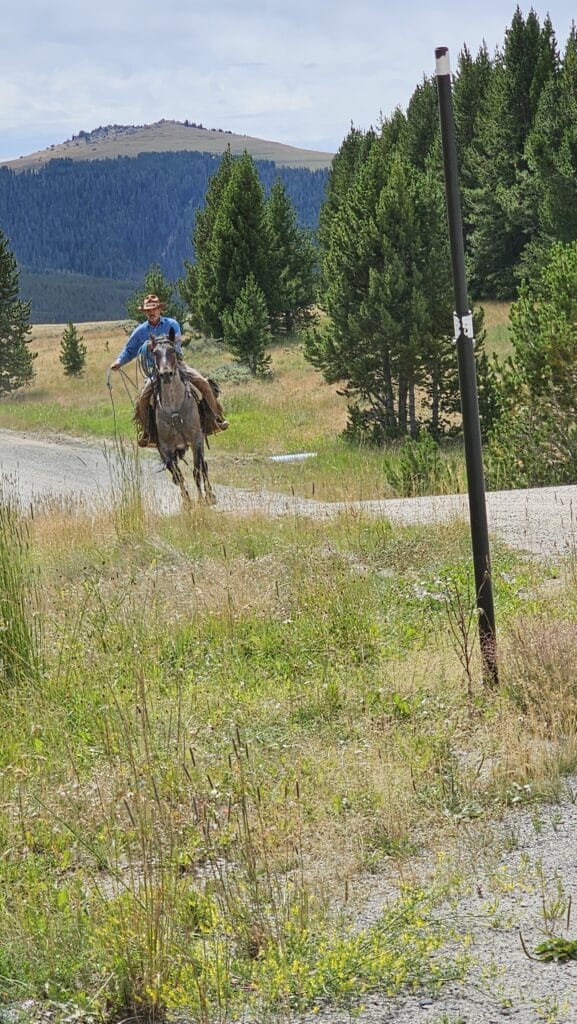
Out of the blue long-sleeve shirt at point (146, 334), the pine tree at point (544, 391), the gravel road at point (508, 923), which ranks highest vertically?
the blue long-sleeve shirt at point (146, 334)

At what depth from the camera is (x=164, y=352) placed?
12031mm

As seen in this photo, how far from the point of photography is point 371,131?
194ft

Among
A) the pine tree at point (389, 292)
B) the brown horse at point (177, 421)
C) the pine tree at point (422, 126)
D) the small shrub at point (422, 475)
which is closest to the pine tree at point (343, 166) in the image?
the pine tree at point (422, 126)

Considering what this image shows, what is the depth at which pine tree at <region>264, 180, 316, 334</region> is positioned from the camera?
4575 cm

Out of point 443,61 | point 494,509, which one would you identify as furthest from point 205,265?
point 443,61

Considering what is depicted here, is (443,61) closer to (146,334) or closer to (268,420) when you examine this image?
(146,334)

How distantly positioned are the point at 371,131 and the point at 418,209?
38.7 meters

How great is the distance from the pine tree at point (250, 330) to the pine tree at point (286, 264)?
223 inches

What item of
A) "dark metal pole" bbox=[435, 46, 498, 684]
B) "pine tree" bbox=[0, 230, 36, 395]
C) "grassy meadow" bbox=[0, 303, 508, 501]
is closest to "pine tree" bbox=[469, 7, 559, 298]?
"grassy meadow" bbox=[0, 303, 508, 501]

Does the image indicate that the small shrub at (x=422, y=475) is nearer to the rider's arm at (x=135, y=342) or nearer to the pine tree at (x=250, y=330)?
the rider's arm at (x=135, y=342)

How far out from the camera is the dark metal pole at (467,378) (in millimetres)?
5652

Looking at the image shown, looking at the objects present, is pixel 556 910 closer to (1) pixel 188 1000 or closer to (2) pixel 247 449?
(1) pixel 188 1000

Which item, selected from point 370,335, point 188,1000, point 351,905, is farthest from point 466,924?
point 370,335

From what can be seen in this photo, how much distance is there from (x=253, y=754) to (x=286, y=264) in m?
45.6
